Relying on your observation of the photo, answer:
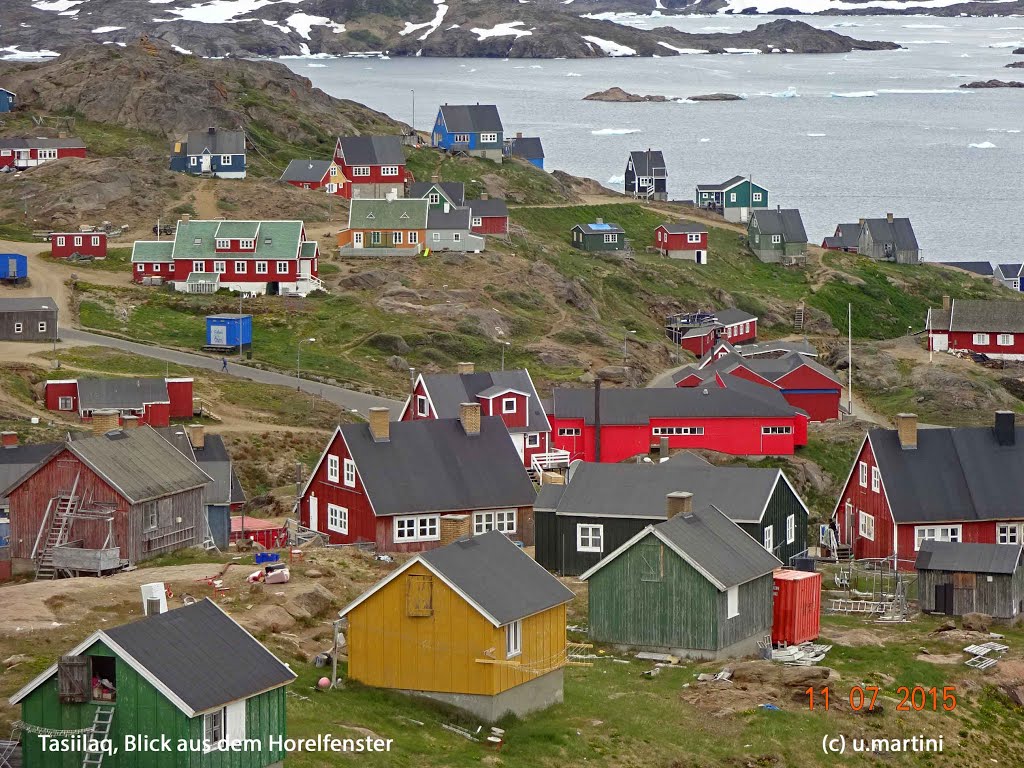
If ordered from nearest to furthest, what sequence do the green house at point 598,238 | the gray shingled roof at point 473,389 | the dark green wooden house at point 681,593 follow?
the dark green wooden house at point 681,593 < the gray shingled roof at point 473,389 < the green house at point 598,238

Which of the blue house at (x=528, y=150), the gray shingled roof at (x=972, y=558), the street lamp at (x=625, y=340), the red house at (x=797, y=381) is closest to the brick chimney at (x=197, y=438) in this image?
the gray shingled roof at (x=972, y=558)

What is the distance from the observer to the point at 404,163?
14150 centimetres

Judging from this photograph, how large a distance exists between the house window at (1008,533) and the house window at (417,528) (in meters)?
18.9

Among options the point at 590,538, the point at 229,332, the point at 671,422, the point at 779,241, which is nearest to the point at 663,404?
the point at 671,422

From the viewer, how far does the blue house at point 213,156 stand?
133 m

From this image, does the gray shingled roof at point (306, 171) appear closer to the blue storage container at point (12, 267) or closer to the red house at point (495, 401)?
the blue storage container at point (12, 267)

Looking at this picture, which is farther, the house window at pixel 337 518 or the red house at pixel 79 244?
the red house at pixel 79 244

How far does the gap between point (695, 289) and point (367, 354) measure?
38.6 m

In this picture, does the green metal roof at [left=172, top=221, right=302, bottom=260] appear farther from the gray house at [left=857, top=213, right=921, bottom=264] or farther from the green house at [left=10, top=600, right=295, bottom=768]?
the green house at [left=10, top=600, right=295, bottom=768]

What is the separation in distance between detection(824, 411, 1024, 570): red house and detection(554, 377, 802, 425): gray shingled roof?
62.9 feet

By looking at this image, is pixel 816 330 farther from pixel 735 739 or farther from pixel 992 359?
pixel 735 739

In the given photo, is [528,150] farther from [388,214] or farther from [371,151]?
[388,214]

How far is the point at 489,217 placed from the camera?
128m

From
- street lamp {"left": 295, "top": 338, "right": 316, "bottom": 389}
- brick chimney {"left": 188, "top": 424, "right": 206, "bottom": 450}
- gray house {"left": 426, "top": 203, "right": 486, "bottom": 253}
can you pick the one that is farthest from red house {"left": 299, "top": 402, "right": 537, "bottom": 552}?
gray house {"left": 426, "top": 203, "right": 486, "bottom": 253}
